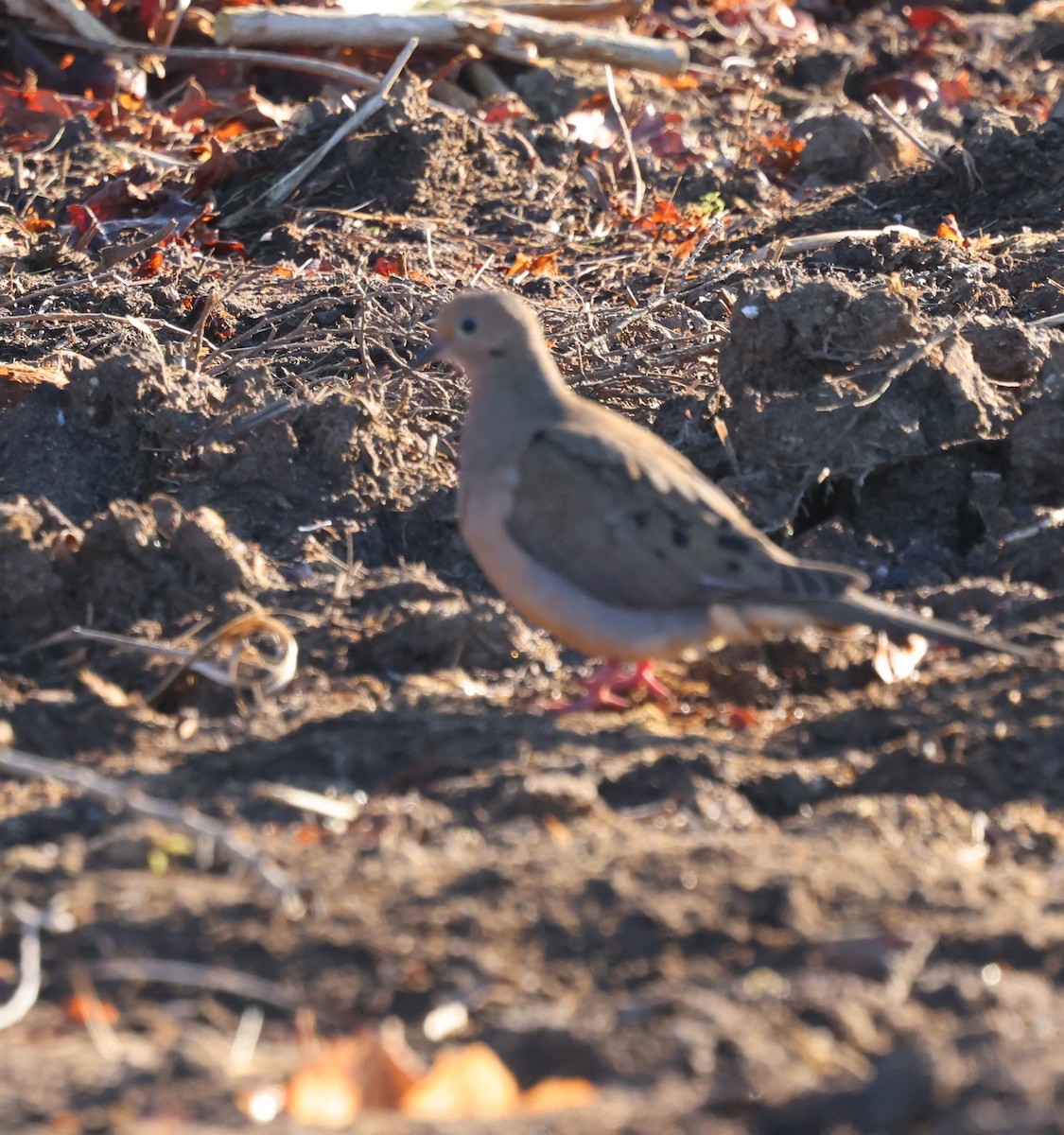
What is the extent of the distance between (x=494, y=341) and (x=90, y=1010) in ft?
9.72

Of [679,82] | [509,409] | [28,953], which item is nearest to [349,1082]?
[28,953]

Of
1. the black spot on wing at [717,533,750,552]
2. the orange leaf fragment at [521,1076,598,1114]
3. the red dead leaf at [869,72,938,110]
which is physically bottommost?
the red dead leaf at [869,72,938,110]

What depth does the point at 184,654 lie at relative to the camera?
484cm

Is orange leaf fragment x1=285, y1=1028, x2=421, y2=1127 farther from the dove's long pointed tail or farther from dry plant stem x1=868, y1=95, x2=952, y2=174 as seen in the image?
dry plant stem x1=868, y1=95, x2=952, y2=174

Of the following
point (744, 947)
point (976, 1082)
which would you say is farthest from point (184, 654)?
point (976, 1082)

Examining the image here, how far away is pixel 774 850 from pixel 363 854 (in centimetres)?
84

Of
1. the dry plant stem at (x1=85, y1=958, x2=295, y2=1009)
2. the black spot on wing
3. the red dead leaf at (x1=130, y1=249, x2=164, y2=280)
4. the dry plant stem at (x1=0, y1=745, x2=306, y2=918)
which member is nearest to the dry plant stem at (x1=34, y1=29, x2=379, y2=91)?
the red dead leaf at (x1=130, y1=249, x2=164, y2=280)

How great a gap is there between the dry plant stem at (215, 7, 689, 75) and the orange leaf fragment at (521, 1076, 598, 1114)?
9.06 m

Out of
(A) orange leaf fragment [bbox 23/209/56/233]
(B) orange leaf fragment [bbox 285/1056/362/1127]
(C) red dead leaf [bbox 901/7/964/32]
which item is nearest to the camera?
(B) orange leaf fragment [bbox 285/1056/362/1127]

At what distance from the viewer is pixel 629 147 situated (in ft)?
31.7

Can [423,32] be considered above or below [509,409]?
below

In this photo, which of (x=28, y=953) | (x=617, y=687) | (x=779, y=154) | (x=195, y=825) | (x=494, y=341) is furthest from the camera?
(x=779, y=154)

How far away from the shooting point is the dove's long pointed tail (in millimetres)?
4598

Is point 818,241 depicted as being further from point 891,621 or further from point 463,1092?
point 463,1092
